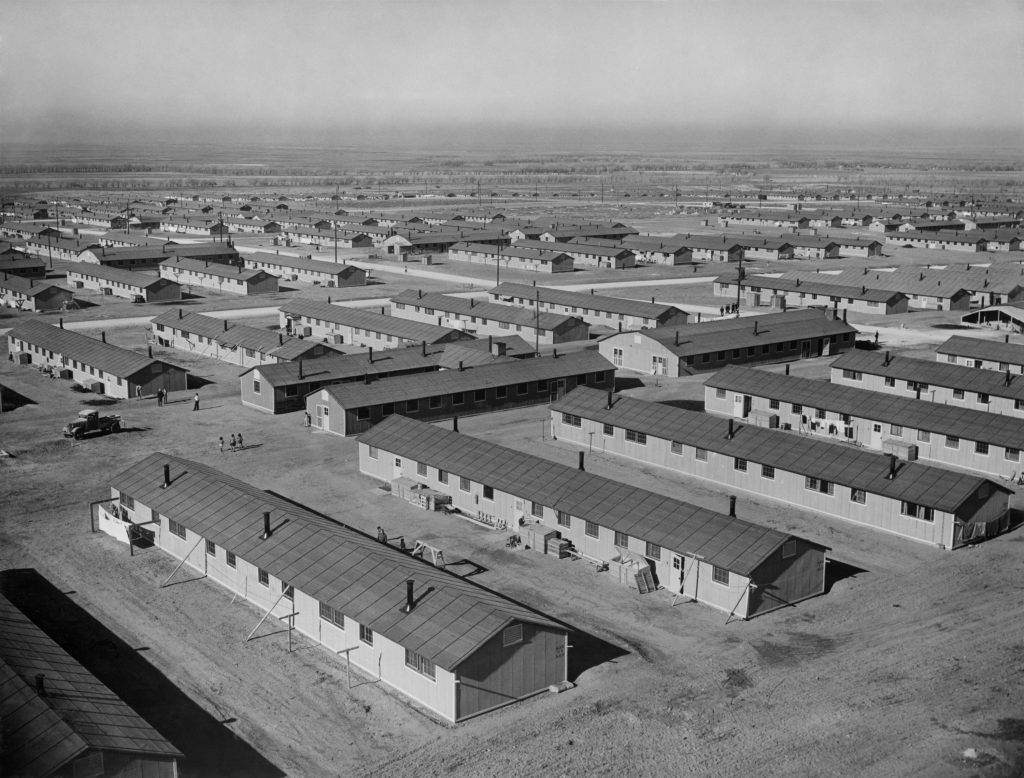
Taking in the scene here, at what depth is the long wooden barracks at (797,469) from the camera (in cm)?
4097

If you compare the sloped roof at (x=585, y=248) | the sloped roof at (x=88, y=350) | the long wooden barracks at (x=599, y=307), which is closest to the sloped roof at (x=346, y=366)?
the sloped roof at (x=88, y=350)

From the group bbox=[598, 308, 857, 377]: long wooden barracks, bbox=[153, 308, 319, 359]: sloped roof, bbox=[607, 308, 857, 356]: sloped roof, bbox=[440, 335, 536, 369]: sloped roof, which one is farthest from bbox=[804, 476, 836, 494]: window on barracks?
bbox=[153, 308, 319, 359]: sloped roof

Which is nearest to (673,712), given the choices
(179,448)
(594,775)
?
(594,775)

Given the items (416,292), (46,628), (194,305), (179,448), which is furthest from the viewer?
(194,305)

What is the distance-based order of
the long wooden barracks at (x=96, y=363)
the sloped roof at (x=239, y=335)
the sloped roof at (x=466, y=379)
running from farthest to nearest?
1. the sloped roof at (x=239, y=335)
2. the long wooden barracks at (x=96, y=363)
3. the sloped roof at (x=466, y=379)

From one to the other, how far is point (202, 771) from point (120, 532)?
17.2m

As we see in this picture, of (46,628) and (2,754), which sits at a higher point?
(2,754)

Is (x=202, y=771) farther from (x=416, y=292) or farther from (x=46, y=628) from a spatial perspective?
(x=416, y=292)

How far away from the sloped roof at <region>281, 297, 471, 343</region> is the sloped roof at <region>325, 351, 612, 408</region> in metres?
10.0

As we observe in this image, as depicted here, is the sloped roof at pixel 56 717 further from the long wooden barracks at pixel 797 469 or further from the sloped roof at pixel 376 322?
the sloped roof at pixel 376 322

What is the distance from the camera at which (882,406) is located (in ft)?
178

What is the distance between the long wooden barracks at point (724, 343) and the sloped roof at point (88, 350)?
29369 mm

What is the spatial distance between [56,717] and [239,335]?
53.1 meters

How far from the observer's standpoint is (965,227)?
6550 inches
